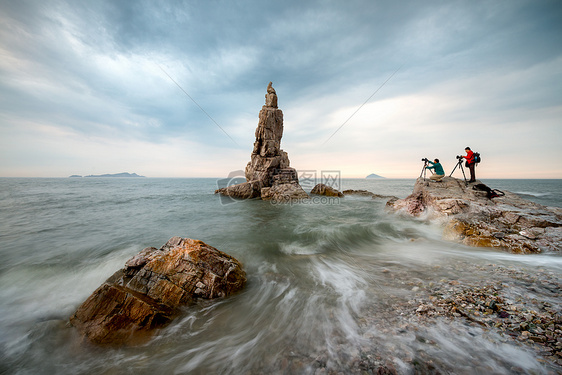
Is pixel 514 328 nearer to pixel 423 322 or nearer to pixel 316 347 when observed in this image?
pixel 423 322

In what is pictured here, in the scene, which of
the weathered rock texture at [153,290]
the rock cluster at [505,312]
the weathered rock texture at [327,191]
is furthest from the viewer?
the weathered rock texture at [327,191]

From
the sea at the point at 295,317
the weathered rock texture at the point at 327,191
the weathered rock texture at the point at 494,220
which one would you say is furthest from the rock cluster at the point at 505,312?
the weathered rock texture at the point at 327,191

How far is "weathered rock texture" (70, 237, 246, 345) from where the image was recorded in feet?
11.8

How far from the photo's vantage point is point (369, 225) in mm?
11688

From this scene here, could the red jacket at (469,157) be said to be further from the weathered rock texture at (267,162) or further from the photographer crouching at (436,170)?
the weathered rock texture at (267,162)

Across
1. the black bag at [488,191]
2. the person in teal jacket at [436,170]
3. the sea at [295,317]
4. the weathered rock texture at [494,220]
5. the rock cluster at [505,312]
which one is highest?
the person in teal jacket at [436,170]

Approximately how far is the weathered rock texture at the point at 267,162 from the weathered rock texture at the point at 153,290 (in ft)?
74.9

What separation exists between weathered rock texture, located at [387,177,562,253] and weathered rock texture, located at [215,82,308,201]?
19.3 meters

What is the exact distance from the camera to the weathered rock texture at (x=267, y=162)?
2921 cm

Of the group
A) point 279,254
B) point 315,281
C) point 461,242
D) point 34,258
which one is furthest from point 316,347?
point 34,258

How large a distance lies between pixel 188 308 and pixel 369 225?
10.4 m

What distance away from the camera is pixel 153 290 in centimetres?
443

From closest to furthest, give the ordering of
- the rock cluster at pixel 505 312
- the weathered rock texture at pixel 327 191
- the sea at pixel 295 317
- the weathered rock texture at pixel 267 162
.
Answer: the rock cluster at pixel 505 312 < the sea at pixel 295 317 < the weathered rock texture at pixel 267 162 < the weathered rock texture at pixel 327 191

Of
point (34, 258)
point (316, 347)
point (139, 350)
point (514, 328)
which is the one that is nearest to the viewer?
point (514, 328)
